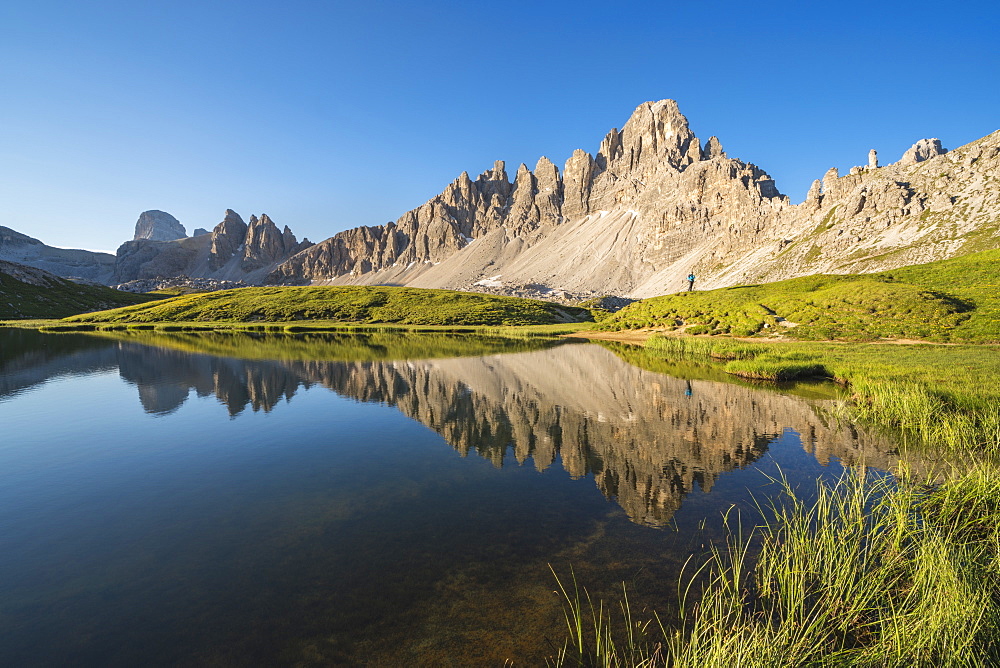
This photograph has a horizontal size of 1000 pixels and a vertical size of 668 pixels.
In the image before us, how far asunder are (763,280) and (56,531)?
488ft

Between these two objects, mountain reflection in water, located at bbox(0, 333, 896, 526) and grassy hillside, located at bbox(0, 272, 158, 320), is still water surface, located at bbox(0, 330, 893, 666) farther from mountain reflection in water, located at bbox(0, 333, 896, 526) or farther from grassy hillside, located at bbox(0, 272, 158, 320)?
grassy hillside, located at bbox(0, 272, 158, 320)

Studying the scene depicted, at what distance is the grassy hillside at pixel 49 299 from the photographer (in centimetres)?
11306

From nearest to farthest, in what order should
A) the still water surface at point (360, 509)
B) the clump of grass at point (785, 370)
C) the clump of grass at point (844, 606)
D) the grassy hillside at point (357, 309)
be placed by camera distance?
the clump of grass at point (844, 606)
the still water surface at point (360, 509)
the clump of grass at point (785, 370)
the grassy hillside at point (357, 309)

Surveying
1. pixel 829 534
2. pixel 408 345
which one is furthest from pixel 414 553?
pixel 408 345

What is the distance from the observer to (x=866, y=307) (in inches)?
1580

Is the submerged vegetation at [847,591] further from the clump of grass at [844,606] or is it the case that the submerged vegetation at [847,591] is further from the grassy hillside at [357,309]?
the grassy hillside at [357,309]

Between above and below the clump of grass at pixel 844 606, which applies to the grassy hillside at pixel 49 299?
above

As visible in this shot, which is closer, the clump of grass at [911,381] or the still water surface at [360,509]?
the still water surface at [360,509]

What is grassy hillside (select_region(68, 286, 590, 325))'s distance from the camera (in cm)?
9494

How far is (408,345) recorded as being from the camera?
54.7 m

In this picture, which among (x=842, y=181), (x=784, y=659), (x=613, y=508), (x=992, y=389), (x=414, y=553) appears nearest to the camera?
(x=784, y=659)

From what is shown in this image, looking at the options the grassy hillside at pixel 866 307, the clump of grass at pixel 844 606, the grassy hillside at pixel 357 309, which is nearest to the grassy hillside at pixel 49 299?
the grassy hillside at pixel 357 309

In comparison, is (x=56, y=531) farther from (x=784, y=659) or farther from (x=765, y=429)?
→ (x=765, y=429)

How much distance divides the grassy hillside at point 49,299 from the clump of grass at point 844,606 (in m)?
159
